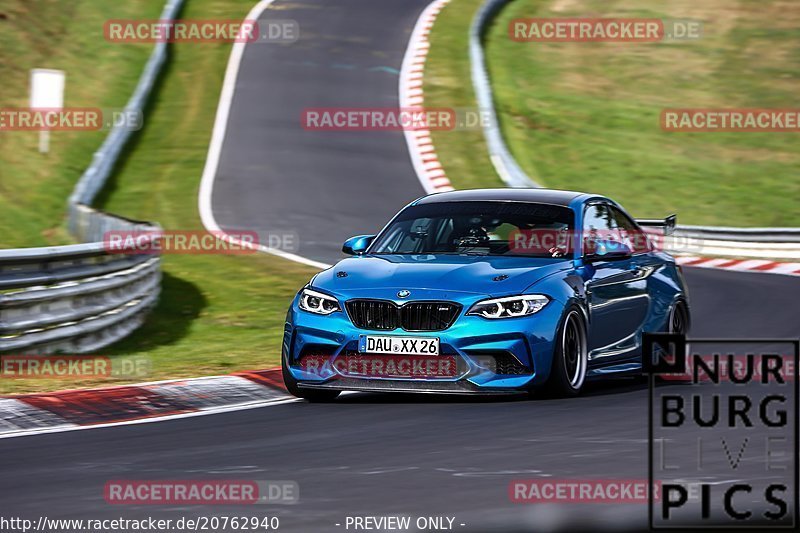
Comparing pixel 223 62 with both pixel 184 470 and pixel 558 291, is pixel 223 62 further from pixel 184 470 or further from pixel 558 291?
pixel 184 470

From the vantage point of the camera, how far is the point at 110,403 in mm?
10508

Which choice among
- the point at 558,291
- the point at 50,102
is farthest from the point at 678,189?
the point at 558,291

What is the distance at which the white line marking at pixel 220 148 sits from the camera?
22.5 m

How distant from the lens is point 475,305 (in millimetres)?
10273

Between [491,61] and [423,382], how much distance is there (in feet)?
97.3

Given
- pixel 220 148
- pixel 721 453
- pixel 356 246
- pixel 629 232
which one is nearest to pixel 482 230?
pixel 356 246

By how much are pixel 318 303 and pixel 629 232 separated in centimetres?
293

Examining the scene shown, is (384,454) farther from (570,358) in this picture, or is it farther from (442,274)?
(570,358)

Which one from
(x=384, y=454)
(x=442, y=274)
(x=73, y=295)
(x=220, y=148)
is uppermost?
(x=220, y=148)

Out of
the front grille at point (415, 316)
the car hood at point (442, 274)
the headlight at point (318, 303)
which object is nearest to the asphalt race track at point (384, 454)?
the front grille at point (415, 316)

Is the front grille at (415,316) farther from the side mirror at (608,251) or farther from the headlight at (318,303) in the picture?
the side mirror at (608,251)

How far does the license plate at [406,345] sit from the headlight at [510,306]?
0.32 m

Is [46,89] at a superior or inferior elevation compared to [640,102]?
inferior

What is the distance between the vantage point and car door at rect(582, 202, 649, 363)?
36.9 feet
